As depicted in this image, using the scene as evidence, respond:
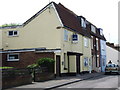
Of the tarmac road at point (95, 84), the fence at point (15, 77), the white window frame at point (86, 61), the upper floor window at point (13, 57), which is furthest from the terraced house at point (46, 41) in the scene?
the fence at point (15, 77)

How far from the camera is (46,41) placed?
1071 inches

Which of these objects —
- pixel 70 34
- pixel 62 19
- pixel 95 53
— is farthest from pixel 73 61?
pixel 95 53

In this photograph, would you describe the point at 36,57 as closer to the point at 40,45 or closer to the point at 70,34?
the point at 40,45

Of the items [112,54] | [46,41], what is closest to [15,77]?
[46,41]

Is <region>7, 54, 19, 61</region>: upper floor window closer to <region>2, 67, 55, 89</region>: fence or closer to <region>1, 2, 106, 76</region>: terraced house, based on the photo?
<region>1, 2, 106, 76</region>: terraced house

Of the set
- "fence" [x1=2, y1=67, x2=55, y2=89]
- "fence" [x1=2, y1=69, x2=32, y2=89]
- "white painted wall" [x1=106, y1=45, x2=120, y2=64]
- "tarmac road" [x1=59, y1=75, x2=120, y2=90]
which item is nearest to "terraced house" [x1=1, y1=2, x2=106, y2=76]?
"fence" [x1=2, y1=67, x2=55, y2=89]

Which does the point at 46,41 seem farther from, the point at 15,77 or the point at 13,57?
the point at 15,77

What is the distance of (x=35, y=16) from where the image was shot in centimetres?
2800

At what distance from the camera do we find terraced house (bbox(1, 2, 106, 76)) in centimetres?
2605

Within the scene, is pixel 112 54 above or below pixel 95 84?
above

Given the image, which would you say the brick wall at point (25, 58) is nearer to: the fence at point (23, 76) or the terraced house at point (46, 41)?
the terraced house at point (46, 41)

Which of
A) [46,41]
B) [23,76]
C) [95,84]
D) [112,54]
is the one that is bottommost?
A: [95,84]

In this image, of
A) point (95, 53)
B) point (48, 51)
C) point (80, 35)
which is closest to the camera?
point (48, 51)

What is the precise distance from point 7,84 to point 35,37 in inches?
521
